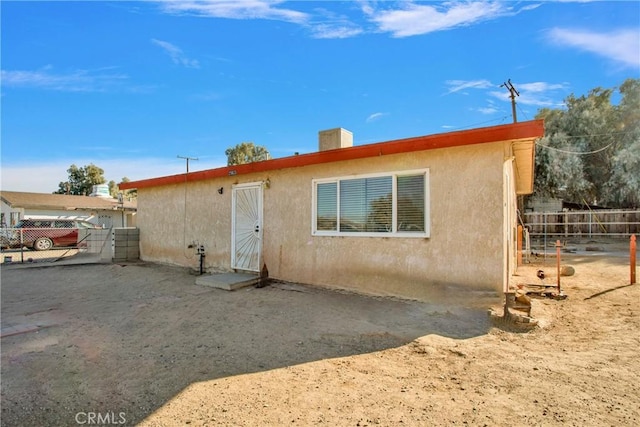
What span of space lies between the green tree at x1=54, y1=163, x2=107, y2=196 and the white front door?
143 ft

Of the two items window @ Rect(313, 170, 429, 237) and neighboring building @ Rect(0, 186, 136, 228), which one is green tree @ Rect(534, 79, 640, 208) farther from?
neighboring building @ Rect(0, 186, 136, 228)

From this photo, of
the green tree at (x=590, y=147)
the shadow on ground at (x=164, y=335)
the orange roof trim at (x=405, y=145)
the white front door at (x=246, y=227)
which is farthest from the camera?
the green tree at (x=590, y=147)

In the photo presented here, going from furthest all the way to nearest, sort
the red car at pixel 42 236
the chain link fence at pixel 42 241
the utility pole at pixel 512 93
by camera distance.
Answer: the utility pole at pixel 512 93 → the red car at pixel 42 236 → the chain link fence at pixel 42 241

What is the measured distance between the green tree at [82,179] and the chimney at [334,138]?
149 ft

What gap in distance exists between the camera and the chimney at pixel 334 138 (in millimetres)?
7477

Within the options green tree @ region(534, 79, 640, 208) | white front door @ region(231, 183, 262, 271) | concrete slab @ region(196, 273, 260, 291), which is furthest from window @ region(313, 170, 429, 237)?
green tree @ region(534, 79, 640, 208)

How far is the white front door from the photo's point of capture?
8125mm

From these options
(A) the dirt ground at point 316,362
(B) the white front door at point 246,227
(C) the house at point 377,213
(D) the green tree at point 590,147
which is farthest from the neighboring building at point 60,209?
(D) the green tree at point 590,147

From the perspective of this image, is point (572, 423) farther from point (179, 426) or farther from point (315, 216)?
point (315, 216)

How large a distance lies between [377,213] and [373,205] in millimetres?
171

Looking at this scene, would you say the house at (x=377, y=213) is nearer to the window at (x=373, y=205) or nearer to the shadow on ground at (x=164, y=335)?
the window at (x=373, y=205)

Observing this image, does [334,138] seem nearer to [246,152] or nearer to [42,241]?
[42,241]

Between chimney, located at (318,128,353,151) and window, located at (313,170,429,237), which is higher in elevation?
chimney, located at (318,128,353,151)

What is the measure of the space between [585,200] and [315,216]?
25.0 meters
